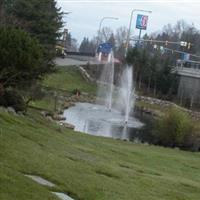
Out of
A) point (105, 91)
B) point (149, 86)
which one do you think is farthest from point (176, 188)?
point (149, 86)

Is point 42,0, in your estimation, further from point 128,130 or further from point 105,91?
point 105,91

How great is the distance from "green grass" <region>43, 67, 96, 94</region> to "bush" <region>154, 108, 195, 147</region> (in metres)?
33.3

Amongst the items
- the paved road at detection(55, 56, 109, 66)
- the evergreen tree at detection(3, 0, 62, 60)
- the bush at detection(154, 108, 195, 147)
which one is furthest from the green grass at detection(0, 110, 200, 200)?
the paved road at detection(55, 56, 109, 66)

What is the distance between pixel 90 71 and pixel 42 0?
41641 millimetres

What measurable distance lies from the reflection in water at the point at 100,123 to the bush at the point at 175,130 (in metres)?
2.21

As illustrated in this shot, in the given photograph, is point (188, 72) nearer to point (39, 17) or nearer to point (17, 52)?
point (39, 17)

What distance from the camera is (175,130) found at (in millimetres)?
37312

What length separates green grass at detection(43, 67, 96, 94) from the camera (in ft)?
239

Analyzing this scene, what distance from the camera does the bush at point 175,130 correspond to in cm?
3722

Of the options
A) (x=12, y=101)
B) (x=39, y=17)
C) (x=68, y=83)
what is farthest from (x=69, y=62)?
(x=12, y=101)

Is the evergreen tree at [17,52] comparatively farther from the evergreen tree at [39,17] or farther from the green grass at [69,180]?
the evergreen tree at [39,17]

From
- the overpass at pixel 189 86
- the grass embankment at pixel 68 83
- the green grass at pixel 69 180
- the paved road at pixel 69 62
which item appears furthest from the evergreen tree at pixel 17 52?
the paved road at pixel 69 62

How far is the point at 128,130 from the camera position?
141ft

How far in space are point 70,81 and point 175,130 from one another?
41363mm
